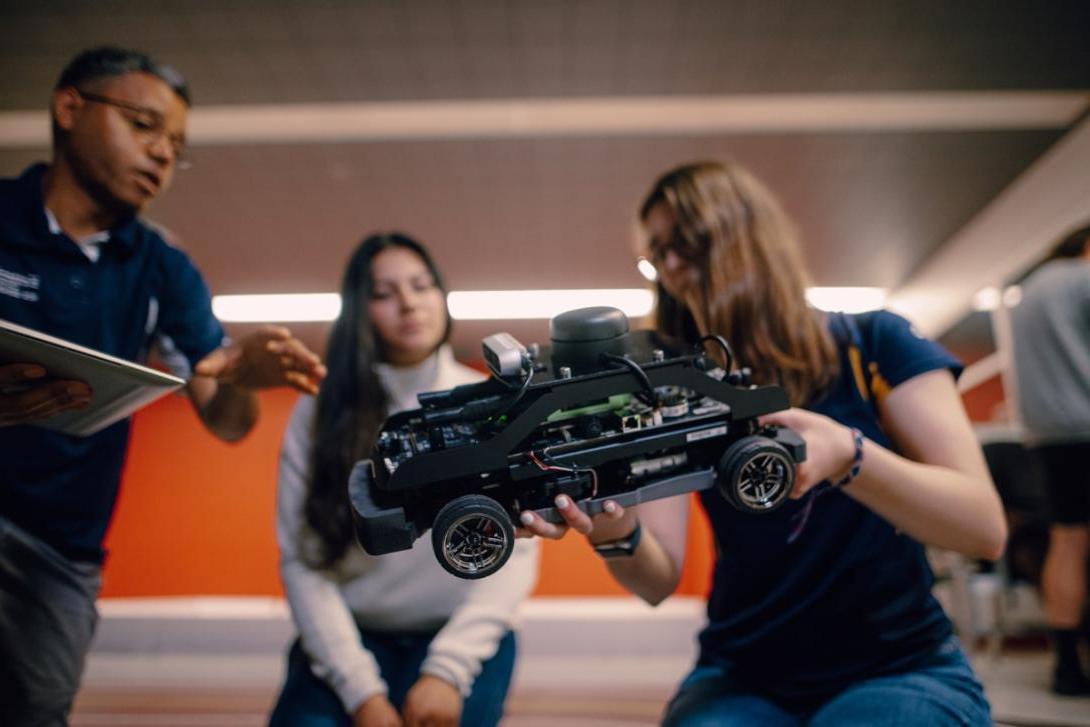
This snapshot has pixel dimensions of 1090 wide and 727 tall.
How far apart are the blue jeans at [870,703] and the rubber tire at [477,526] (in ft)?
2.31

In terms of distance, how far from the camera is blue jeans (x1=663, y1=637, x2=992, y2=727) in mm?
910

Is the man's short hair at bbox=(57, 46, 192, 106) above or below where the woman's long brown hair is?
above

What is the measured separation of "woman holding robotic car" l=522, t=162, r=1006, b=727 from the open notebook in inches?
26.8

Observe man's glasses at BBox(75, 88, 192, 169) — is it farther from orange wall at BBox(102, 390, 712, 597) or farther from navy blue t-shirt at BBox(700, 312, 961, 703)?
navy blue t-shirt at BBox(700, 312, 961, 703)

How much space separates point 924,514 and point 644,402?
604 mm

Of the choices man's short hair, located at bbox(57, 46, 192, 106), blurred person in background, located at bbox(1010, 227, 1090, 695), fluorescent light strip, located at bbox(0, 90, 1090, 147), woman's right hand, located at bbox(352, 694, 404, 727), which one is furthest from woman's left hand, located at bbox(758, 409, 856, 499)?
fluorescent light strip, located at bbox(0, 90, 1090, 147)

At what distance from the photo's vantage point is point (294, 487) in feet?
4.14

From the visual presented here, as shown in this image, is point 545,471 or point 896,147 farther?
point 896,147

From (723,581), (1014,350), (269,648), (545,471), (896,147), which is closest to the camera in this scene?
(545,471)

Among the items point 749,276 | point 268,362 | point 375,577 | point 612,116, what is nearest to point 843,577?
point 749,276

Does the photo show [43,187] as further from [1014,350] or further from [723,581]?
[1014,350]

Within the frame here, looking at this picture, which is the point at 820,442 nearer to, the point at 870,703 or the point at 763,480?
the point at 763,480

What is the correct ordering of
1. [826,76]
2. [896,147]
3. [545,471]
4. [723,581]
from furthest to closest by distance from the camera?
[896,147]
[826,76]
[723,581]
[545,471]

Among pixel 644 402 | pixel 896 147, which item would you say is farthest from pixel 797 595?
pixel 896 147
